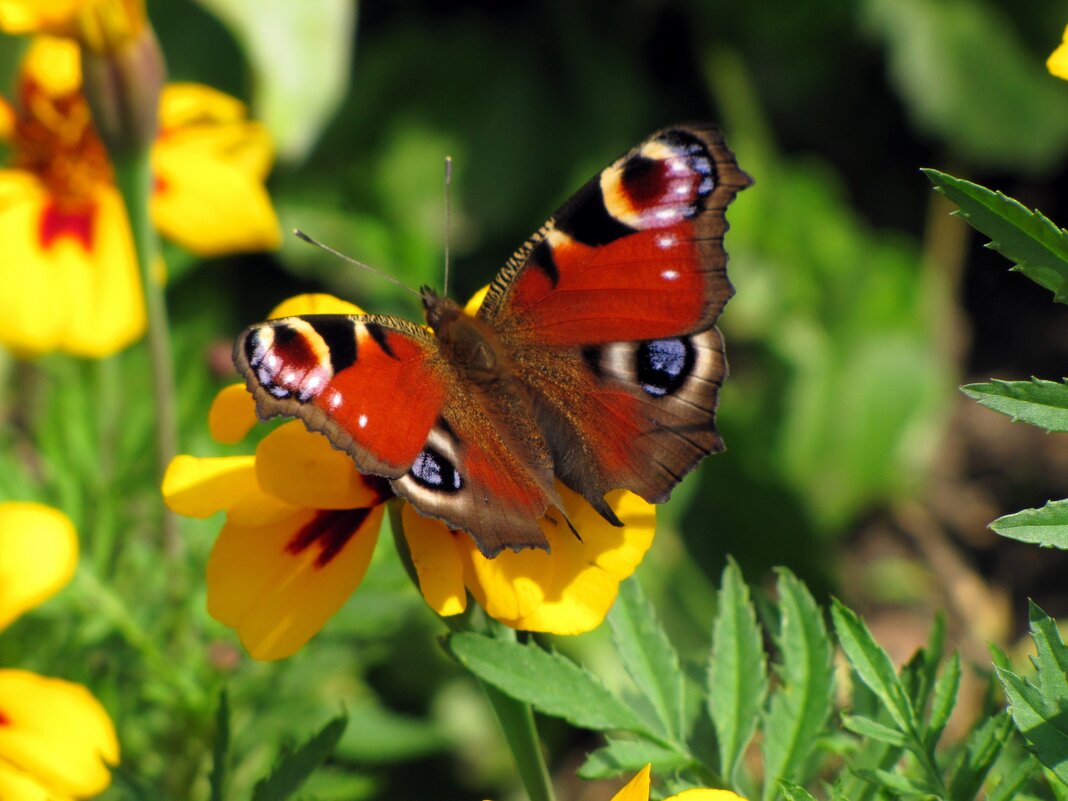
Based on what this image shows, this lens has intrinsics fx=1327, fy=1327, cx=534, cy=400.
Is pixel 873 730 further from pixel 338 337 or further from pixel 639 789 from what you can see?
pixel 338 337

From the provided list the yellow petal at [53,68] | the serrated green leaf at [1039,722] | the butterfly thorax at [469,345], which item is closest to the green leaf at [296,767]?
the butterfly thorax at [469,345]

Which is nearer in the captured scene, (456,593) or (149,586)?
(456,593)

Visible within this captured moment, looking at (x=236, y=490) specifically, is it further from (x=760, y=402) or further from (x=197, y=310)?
(x=760, y=402)

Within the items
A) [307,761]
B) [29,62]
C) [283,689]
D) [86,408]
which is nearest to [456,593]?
[307,761]

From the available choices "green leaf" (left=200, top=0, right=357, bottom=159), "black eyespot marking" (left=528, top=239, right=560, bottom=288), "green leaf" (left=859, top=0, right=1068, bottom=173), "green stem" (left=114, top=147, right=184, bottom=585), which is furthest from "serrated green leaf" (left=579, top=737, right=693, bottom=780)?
"green leaf" (left=859, top=0, right=1068, bottom=173)

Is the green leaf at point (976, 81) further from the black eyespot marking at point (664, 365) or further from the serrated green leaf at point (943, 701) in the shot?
the serrated green leaf at point (943, 701)

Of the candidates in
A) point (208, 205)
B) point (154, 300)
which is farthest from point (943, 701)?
point (208, 205)

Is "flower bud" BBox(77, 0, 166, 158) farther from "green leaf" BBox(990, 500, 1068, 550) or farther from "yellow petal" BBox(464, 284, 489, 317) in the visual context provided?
"green leaf" BBox(990, 500, 1068, 550)
